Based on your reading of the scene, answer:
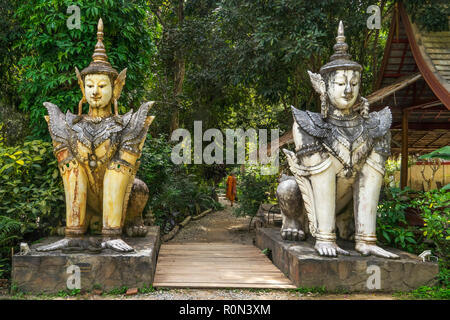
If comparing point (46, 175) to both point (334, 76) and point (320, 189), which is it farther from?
point (334, 76)

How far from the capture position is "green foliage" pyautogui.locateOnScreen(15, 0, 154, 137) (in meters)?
5.09

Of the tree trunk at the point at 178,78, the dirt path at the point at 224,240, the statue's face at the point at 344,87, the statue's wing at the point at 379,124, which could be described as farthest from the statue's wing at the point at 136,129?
the tree trunk at the point at 178,78

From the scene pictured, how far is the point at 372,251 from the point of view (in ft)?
11.7

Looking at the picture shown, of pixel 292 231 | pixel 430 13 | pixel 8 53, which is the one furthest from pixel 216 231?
pixel 430 13

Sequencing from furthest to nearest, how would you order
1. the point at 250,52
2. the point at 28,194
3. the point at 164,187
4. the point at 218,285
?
the point at 164,187
the point at 250,52
the point at 28,194
the point at 218,285

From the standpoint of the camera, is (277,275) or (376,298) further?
(277,275)

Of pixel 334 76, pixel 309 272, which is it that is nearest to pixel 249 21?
pixel 334 76

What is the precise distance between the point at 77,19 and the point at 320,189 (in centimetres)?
397

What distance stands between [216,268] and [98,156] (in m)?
1.78

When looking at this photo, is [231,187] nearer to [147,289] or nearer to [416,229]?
[416,229]

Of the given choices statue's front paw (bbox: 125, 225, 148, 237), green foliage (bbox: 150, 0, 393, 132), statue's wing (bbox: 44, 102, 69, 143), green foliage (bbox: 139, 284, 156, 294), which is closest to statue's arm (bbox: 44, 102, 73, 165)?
statue's wing (bbox: 44, 102, 69, 143)

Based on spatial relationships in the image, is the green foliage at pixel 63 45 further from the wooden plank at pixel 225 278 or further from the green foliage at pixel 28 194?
the wooden plank at pixel 225 278

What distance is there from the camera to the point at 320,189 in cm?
365

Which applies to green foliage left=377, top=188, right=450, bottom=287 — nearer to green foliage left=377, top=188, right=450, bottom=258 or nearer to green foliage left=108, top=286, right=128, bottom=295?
green foliage left=377, top=188, right=450, bottom=258
